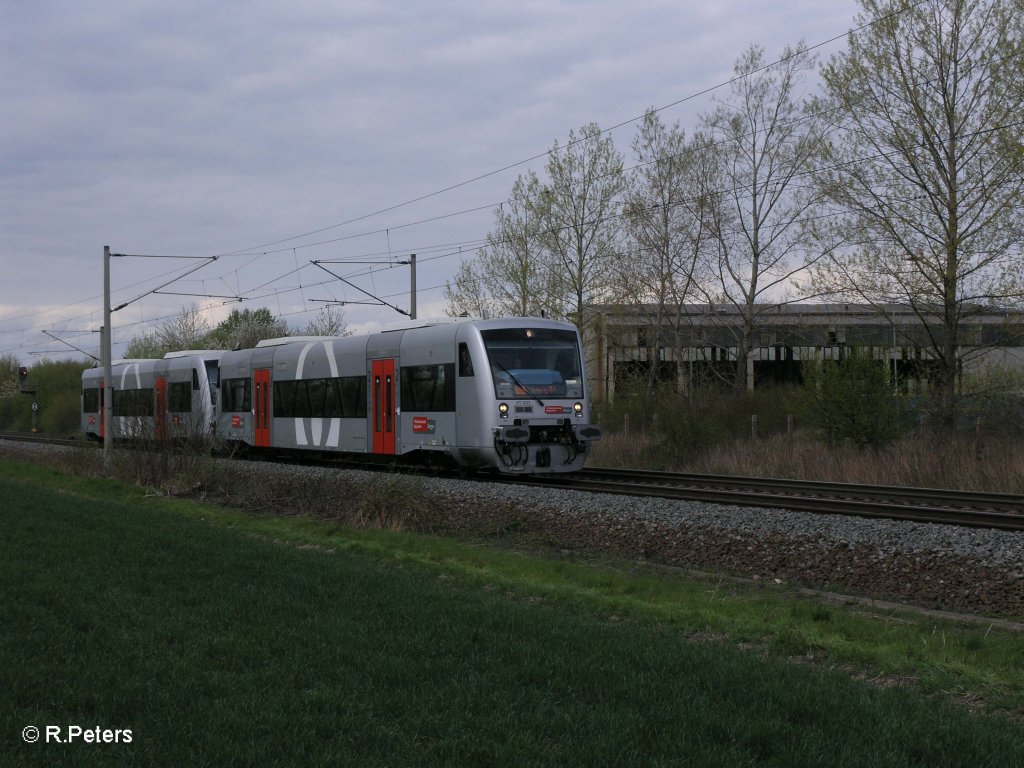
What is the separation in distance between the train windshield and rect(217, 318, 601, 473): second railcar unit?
2 cm

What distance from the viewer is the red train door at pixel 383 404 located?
23.8 m

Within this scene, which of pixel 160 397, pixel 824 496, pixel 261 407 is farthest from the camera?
pixel 261 407

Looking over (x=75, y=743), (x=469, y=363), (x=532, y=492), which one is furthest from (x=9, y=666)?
(x=469, y=363)

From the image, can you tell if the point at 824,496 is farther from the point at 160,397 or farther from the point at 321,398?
the point at 160,397

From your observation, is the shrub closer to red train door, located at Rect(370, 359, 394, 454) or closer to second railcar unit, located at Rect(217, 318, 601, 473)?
second railcar unit, located at Rect(217, 318, 601, 473)

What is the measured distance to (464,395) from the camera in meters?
21.1

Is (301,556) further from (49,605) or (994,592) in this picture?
(994,592)

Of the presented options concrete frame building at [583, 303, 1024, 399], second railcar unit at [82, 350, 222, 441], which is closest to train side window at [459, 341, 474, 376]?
second railcar unit at [82, 350, 222, 441]

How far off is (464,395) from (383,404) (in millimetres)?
3594

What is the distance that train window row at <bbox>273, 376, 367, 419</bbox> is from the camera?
83.3 ft

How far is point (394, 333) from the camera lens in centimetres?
2406

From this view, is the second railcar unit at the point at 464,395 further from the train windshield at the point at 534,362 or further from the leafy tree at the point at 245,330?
the leafy tree at the point at 245,330

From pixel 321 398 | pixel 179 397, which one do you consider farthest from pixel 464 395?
pixel 179 397

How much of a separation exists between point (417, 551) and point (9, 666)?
7.19 meters
